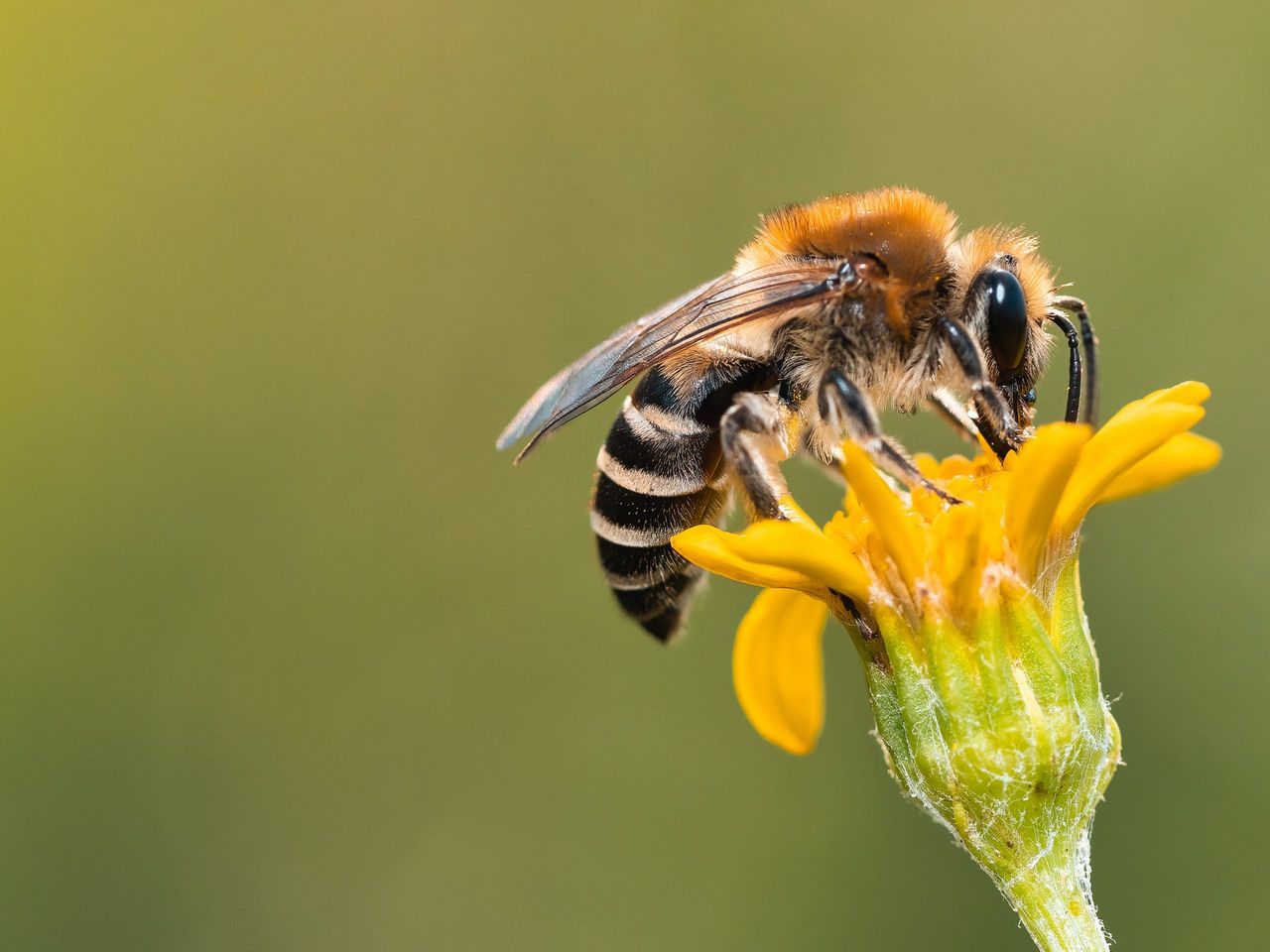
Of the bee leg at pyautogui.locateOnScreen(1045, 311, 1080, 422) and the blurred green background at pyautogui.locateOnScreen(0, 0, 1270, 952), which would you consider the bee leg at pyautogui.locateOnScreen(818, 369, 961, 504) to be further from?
the blurred green background at pyautogui.locateOnScreen(0, 0, 1270, 952)

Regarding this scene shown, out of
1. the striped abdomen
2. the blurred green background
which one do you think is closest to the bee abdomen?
the striped abdomen

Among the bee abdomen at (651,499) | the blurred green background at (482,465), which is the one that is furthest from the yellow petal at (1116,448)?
the blurred green background at (482,465)

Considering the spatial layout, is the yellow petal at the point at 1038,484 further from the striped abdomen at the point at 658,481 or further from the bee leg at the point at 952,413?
the striped abdomen at the point at 658,481

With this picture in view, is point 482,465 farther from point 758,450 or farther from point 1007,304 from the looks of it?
point 1007,304

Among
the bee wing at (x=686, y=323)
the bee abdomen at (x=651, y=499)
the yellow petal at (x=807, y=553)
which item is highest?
the bee wing at (x=686, y=323)

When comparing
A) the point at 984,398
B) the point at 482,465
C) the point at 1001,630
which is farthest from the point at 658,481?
the point at 482,465
